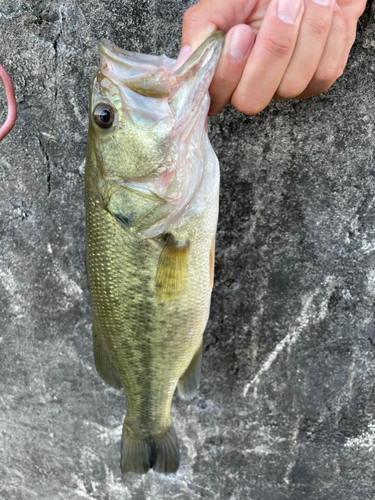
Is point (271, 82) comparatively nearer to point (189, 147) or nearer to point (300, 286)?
point (189, 147)

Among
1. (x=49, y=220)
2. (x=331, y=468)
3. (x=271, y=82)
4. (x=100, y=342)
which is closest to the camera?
(x=271, y=82)

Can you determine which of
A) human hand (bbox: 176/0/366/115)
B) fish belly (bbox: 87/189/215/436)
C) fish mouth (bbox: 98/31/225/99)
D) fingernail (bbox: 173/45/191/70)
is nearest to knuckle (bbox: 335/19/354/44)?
human hand (bbox: 176/0/366/115)

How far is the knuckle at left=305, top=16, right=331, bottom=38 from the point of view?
1189 mm

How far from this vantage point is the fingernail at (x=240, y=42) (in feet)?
4.10

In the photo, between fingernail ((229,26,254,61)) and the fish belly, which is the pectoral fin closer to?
the fish belly

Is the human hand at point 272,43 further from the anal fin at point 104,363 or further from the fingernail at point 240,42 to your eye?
the anal fin at point 104,363

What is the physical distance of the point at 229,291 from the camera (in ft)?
6.97

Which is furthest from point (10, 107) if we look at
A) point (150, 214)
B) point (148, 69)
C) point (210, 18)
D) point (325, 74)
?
point (325, 74)

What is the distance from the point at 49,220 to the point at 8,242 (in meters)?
0.30

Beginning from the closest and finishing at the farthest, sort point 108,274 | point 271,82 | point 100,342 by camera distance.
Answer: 1. point 271,82
2. point 108,274
3. point 100,342

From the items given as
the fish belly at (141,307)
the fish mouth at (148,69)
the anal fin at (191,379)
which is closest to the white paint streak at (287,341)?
the anal fin at (191,379)

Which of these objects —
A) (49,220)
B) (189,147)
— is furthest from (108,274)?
(49,220)

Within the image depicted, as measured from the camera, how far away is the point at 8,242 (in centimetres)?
220

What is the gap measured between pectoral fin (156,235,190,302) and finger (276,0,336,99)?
2.28 feet
